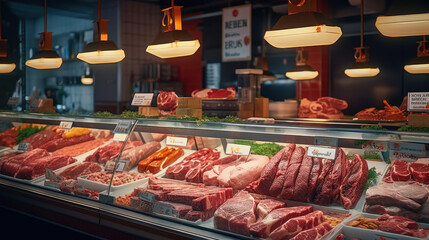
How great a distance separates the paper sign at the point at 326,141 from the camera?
2.78 m

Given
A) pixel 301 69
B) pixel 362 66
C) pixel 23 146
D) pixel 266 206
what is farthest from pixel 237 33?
pixel 266 206

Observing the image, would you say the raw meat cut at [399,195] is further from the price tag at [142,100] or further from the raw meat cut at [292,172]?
the price tag at [142,100]

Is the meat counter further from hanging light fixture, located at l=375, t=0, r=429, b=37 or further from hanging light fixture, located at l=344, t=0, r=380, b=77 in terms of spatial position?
hanging light fixture, located at l=344, t=0, r=380, b=77

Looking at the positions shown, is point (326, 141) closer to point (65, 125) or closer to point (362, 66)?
point (65, 125)

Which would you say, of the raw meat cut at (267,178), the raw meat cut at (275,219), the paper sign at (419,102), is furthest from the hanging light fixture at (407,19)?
the raw meat cut at (275,219)

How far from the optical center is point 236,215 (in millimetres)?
2701

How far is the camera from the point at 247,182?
3.36 meters

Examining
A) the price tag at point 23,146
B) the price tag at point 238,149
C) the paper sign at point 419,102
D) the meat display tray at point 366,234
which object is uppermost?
the paper sign at point 419,102

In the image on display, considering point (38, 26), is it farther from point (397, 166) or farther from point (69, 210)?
point (397, 166)

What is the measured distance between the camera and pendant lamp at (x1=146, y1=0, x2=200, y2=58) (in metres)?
3.79

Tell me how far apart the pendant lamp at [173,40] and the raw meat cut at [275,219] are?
73.3 inches

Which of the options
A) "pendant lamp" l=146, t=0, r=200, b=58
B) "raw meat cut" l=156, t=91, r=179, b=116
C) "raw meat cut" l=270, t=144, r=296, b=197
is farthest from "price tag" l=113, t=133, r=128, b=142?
"raw meat cut" l=270, t=144, r=296, b=197

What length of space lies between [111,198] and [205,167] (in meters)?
0.89

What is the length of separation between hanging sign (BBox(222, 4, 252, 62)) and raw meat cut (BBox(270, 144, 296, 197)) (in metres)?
6.56
